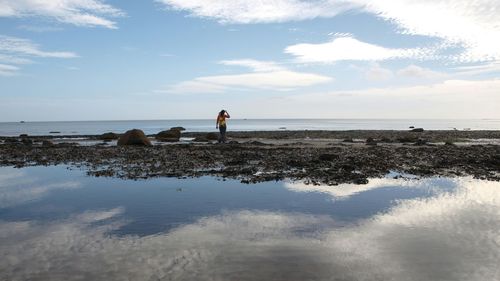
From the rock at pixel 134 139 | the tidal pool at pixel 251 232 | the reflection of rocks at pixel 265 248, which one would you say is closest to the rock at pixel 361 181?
the tidal pool at pixel 251 232

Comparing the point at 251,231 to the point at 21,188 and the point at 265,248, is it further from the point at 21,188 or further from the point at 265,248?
the point at 21,188

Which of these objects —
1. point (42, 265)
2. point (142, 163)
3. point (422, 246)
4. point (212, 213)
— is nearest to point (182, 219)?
point (212, 213)

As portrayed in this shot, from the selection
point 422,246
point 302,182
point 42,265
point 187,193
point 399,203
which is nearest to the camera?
point 42,265

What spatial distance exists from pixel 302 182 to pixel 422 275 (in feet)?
30.4

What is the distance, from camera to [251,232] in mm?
8961

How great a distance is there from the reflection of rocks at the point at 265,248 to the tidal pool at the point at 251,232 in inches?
0.8

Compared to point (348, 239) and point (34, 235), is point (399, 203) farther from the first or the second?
point (34, 235)

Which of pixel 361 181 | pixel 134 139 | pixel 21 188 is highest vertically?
pixel 134 139

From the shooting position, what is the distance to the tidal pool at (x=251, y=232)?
6664 millimetres

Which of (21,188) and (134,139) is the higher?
(134,139)

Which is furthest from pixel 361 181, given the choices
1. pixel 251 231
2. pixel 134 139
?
pixel 134 139

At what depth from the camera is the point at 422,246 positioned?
7879 mm

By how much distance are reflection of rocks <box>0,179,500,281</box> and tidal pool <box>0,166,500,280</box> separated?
0.02 m

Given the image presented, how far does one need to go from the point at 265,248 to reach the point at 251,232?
3.90 feet
